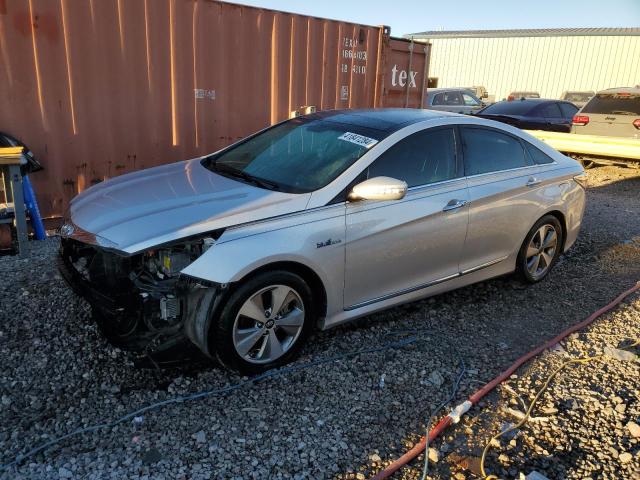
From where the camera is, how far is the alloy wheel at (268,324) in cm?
314

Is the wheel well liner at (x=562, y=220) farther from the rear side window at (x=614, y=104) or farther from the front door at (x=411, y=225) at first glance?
the rear side window at (x=614, y=104)

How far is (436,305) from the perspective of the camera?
177 inches

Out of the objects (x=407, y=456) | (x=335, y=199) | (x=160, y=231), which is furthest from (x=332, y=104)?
(x=407, y=456)

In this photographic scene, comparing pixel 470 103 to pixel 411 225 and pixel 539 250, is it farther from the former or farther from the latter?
pixel 411 225

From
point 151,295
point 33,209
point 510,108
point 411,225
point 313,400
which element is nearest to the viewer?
point 151,295

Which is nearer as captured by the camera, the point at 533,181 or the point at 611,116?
the point at 533,181

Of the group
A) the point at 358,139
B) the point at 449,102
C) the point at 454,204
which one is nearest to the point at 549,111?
the point at 449,102

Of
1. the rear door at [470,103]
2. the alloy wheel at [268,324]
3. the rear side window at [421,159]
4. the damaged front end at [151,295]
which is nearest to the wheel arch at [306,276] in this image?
the alloy wheel at [268,324]

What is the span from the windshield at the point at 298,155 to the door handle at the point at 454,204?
698 mm

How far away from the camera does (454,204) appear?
3.99 m

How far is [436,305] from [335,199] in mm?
1606

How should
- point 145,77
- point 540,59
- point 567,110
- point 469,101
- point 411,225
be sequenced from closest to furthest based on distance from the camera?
point 411,225
point 145,77
point 567,110
point 469,101
point 540,59

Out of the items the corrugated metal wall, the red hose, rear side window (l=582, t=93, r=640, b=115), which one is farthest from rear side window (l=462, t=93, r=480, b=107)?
the corrugated metal wall

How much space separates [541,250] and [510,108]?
8.93 m
